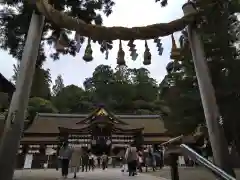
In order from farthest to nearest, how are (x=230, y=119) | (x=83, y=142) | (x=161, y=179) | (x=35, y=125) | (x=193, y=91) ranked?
(x=35, y=125)
(x=83, y=142)
(x=193, y=91)
(x=230, y=119)
(x=161, y=179)

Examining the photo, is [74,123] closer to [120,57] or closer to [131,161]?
[131,161]

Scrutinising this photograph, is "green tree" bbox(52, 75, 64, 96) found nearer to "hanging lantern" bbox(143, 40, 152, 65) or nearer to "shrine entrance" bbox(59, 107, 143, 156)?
"shrine entrance" bbox(59, 107, 143, 156)

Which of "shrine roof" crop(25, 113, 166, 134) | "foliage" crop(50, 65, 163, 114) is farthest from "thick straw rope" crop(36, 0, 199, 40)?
"foliage" crop(50, 65, 163, 114)

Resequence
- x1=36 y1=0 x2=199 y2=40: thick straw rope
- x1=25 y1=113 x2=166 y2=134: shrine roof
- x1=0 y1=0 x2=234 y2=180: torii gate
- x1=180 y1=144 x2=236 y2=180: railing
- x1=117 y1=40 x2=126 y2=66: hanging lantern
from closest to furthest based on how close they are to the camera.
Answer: x1=180 y1=144 x2=236 y2=180: railing
x1=0 y1=0 x2=234 y2=180: torii gate
x1=36 y1=0 x2=199 y2=40: thick straw rope
x1=117 y1=40 x2=126 y2=66: hanging lantern
x1=25 y1=113 x2=166 y2=134: shrine roof

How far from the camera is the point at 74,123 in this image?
1339 inches

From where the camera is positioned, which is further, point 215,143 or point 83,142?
point 83,142

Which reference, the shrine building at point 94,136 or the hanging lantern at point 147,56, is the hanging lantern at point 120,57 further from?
the shrine building at point 94,136

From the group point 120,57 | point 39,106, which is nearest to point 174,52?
point 120,57

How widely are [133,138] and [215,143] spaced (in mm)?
21054

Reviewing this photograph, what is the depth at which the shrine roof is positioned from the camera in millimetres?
30420

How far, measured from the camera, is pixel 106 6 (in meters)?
11.2

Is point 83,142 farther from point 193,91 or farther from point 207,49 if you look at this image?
point 207,49

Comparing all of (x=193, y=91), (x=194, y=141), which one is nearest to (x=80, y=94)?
(x=193, y=91)

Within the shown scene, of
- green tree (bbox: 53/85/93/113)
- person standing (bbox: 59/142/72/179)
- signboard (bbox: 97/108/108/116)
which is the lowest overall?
person standing (bbox: 59/142/72/179)
